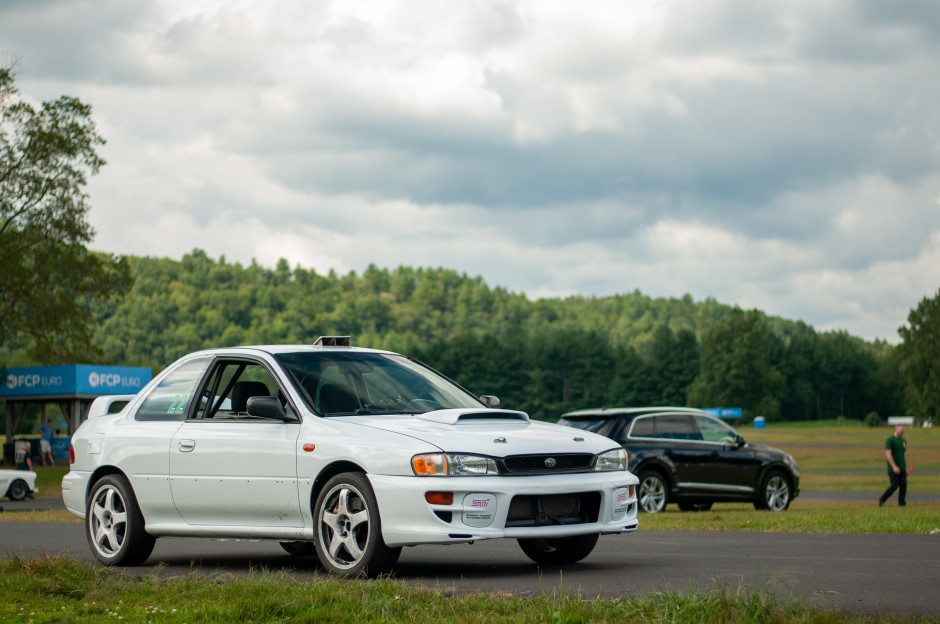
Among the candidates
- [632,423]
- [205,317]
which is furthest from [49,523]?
[205,317]

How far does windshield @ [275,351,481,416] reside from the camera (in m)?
10.5

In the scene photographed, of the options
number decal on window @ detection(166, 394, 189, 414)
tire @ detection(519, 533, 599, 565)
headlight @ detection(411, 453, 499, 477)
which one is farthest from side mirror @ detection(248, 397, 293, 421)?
tire @ detection(519, 533, 599, 565)

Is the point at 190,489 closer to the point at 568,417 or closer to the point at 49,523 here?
the point at 49,523

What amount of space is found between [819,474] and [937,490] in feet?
55.2

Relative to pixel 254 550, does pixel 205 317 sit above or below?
above

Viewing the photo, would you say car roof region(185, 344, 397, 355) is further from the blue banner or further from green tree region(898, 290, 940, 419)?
green tree region(898, 290, 940, 419)

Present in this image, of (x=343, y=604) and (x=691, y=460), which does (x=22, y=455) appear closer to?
(x=691, y=460)

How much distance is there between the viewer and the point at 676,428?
2430 centimetres

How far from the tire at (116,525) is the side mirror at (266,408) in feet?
5.81

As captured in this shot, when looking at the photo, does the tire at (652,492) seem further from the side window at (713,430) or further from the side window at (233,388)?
the side window at (233,388)

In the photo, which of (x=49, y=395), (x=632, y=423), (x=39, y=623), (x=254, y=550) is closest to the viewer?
(x=39, y=623)

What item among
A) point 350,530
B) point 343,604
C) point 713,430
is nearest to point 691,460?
point 713,430

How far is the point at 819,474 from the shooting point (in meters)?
54.9

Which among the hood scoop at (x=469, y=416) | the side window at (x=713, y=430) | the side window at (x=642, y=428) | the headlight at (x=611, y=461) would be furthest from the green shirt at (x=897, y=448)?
the hood scoop at (x=469, y=416)
